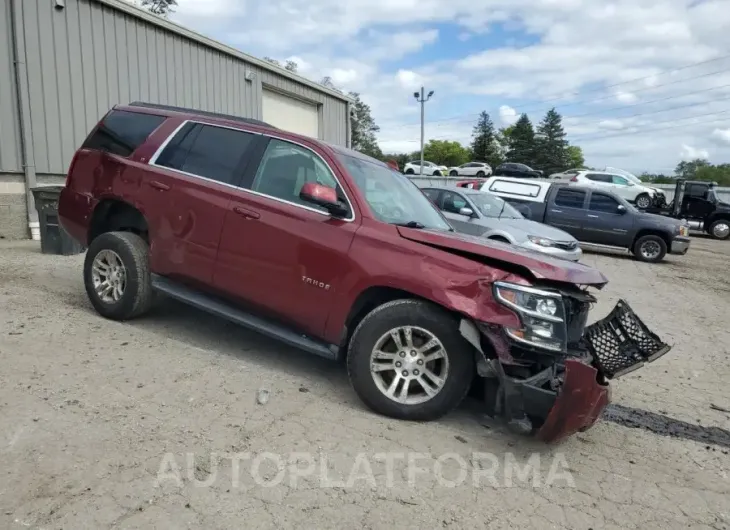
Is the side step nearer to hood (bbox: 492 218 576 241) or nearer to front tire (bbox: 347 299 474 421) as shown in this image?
front tire (bbox: 347 299 474 421)

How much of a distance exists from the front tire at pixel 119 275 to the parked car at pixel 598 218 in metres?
11.6

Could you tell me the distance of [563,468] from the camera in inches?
129

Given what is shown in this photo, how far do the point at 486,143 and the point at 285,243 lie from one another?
284 feet

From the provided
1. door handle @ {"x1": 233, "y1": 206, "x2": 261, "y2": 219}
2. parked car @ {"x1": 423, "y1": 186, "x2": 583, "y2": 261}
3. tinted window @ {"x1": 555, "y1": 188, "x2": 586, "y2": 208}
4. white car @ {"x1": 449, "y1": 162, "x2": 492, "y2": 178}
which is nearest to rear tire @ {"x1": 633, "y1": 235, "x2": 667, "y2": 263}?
tinted window @ {"x1": 555, "y1": 188, "x2": 586, "y2": 208}

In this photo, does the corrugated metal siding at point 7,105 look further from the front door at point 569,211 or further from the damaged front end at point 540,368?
the front door at point 569,211

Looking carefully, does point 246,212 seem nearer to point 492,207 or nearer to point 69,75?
point 492,207

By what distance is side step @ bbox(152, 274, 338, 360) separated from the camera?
4016 mm

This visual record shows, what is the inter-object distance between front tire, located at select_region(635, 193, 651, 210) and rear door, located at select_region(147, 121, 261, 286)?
23737 millimetres

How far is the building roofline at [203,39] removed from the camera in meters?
10.4

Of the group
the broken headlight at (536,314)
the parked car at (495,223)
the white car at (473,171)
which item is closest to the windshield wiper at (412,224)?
the broken headlight at (536,314)

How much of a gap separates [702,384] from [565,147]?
87778 millimetres

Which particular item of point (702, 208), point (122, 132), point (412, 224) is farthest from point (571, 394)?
point (702, 208)

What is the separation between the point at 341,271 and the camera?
152 inches

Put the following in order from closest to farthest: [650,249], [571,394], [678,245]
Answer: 1. [571,394]
2. [678,245]
3. [650,249]
